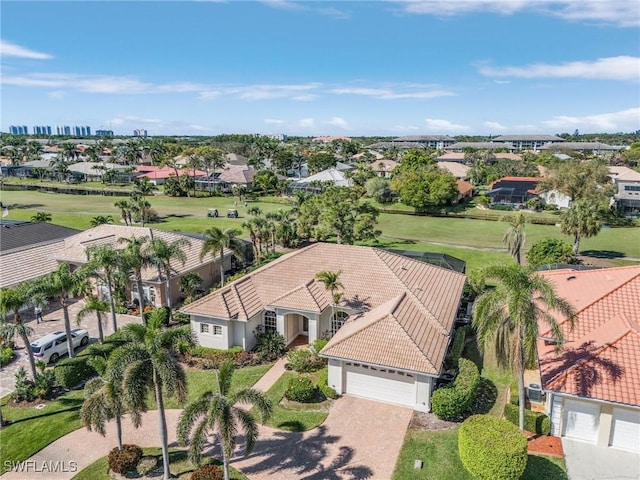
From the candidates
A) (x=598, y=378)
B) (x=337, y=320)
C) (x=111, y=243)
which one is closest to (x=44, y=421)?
(x=337, y=320)

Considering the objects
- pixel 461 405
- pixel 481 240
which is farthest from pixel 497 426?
pixel 481 240

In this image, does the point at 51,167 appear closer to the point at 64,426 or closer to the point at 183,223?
the point at 183,223

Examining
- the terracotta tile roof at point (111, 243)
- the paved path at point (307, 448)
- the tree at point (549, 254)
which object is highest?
the terracotta tile roof at point (111, 243)

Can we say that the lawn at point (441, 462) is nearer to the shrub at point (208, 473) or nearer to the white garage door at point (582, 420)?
the white garage door at point (582, 420)

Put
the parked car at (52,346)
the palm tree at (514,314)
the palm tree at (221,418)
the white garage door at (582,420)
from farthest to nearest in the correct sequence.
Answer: the parked car at (52,346)
the white garage door at (582,420)
the palm tree at (514,314)
the palm tree at (221,418)

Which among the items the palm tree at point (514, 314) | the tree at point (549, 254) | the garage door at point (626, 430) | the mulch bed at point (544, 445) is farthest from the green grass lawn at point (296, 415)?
the tree at point (549, 254)
